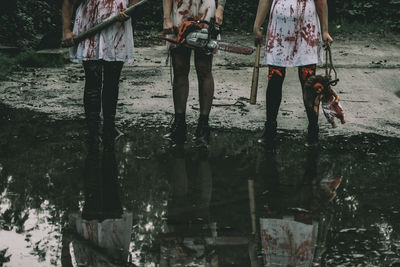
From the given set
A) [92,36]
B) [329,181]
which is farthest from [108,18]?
[329,181]

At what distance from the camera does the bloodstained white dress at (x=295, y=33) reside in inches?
248

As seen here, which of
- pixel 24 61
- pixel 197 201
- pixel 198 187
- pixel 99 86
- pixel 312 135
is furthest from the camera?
pixel 24 61

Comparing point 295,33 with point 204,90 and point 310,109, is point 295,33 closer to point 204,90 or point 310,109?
point 310,109

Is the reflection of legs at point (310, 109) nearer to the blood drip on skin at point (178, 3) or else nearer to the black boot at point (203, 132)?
the black boot at point (203, 132)

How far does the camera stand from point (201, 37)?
20.7 feet

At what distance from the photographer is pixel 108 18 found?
6512mm

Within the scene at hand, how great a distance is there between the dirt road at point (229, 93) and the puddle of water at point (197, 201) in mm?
525

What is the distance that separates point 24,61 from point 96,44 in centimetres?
454

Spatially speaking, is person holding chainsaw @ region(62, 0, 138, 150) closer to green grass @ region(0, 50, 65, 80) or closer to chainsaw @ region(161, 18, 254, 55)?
chainsaw @ region(161, 18, 254, 55)

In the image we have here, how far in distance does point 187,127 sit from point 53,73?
132 inches

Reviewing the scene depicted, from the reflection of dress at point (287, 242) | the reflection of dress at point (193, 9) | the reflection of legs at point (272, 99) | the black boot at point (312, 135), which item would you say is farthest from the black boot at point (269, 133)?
the reflection of dress at point (287, 242)

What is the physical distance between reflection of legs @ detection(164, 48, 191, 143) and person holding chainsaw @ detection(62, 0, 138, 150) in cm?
41

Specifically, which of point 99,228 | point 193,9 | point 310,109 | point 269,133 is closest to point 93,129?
point 193,9

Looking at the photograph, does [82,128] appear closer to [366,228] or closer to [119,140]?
[119,140]
